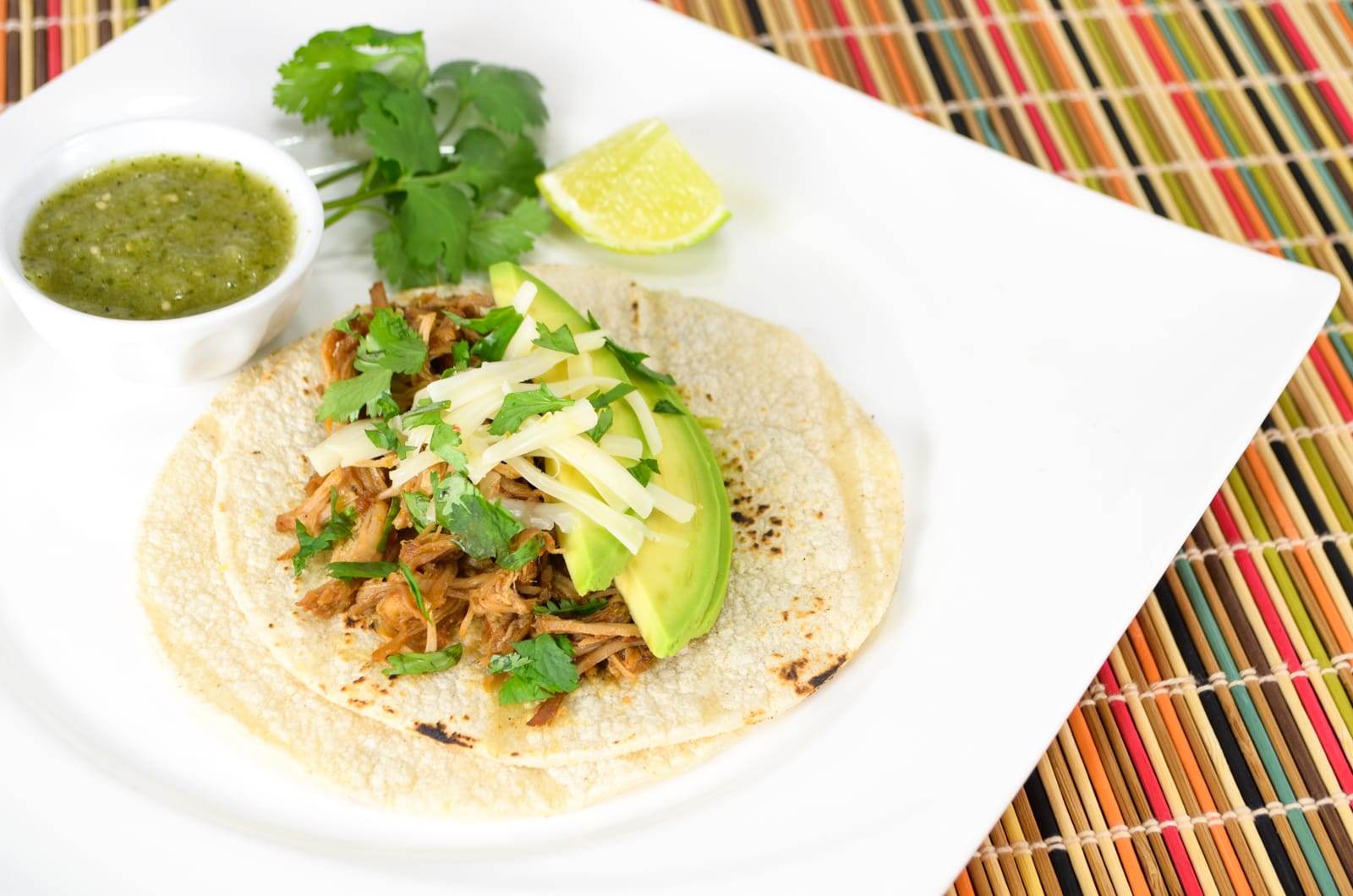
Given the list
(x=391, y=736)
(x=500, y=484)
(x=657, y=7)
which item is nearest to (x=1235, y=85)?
(x=657, y=7)

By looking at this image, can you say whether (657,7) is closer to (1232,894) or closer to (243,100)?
(243,100)

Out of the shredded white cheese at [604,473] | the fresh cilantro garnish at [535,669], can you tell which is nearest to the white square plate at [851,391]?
the fresh cilantro garnish at [535,669]

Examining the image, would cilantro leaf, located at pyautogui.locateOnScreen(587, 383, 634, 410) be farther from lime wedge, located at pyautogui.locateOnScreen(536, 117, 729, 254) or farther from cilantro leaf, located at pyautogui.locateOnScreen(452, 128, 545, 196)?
cilantro leaf, located at pyautogui.locateOnScreen(452, 128, 545, 196)

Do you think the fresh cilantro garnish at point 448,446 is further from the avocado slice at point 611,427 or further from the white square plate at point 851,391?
the white square plate at point 851,391

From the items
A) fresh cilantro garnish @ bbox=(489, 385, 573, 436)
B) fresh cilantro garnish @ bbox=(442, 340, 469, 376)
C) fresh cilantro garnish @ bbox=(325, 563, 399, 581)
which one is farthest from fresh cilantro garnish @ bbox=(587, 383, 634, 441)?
fresh cilantro garnish @ bbox=(325, 563, 399, 581)

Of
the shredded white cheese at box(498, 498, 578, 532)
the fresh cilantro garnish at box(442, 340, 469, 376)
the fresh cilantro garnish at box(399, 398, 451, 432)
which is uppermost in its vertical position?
the fresh cilantro garnish at box(442, 340, 469, 376)
